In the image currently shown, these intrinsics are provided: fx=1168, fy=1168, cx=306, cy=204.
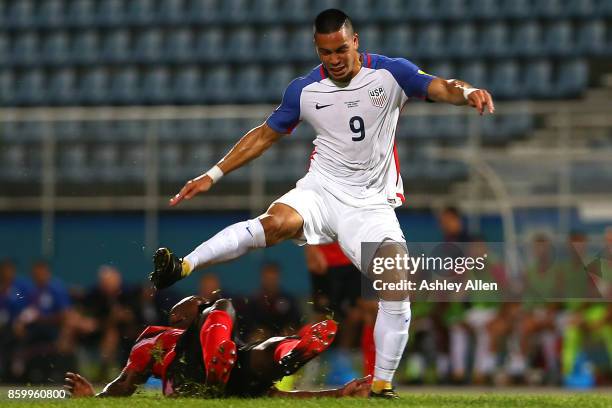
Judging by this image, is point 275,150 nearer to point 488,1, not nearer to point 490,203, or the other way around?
point 490,203

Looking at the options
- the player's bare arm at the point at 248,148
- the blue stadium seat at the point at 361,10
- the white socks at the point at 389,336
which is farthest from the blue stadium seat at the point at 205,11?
the white socks at the point at 389,336

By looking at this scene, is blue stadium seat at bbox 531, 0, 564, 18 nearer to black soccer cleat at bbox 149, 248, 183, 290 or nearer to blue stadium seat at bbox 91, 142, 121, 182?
blue stadium seat at bbox 91, 142, 121, 182

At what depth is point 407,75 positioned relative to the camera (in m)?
5.98

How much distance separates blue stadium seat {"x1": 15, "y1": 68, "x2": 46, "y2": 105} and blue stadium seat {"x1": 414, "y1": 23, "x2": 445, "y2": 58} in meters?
5.66

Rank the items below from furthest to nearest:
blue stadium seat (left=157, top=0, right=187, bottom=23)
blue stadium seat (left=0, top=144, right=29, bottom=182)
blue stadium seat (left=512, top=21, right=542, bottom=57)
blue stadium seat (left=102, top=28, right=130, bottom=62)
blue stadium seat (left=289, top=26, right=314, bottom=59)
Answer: blue stadium seat (left=157, top=0, right=187, bottom=23), blue stadium seat (left=102, top=28, right=130, bottom=62), blue stadium seat (left=289, top=26, right=314, bottom=59), blue stadium seat (left=512, top=21, right=542, bottom=57), blue stadium seat (left=0, top=144, right=29, bottom=182)

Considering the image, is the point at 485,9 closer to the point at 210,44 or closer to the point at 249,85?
the point at 249,85

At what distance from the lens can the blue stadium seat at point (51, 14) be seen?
60.0 feet

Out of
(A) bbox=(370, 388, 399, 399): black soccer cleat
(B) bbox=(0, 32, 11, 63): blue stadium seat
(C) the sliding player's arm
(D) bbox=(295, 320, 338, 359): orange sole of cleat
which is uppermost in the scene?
(B) bbox=(0, 32, 11, 63): blue stadium seat

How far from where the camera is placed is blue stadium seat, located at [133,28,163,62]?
700 inches

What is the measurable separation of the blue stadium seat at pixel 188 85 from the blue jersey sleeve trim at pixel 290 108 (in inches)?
432

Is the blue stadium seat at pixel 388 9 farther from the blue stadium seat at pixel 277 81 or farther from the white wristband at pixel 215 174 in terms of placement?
the white wristband at pixel 215 174

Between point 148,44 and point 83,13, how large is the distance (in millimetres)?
1251

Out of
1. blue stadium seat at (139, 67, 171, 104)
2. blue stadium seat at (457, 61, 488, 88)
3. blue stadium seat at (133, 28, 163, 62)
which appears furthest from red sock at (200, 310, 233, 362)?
blue stadium seat at (133, 28, 163, 62)

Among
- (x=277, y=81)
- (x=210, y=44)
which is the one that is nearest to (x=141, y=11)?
(x=210, y=44)
